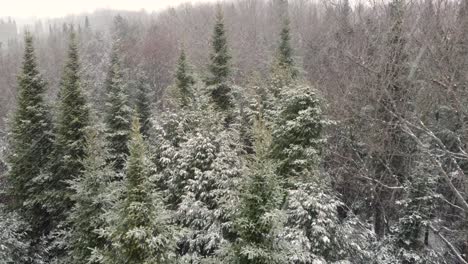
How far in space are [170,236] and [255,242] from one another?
8.88 ft

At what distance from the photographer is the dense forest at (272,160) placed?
8.53 m

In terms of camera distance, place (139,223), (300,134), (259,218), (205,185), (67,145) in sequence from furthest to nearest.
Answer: (67,145)
(205,185)
(300,134)
(139,223)
(259,218)

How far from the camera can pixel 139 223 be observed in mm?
10992

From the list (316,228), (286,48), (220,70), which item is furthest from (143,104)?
(316,228)

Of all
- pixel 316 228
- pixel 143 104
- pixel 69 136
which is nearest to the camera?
pixel 316 228

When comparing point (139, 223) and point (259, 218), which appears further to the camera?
point (139, 223)

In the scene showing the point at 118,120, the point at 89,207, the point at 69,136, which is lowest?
the point at 89,207

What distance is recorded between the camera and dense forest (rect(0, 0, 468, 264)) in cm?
853

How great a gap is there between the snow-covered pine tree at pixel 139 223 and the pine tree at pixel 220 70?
11828 mm

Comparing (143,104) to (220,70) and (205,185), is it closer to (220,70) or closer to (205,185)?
(220,70)

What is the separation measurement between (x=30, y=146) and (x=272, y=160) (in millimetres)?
15588

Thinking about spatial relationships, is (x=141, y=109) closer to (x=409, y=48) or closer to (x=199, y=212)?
(x=199, y=212)

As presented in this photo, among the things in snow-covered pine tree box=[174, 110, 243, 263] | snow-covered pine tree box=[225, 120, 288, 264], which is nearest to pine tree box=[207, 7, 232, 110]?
snow-covered pine tree box=[174, 110, 243, 263]

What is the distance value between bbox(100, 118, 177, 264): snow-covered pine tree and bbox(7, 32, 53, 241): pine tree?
11663 millimetres
